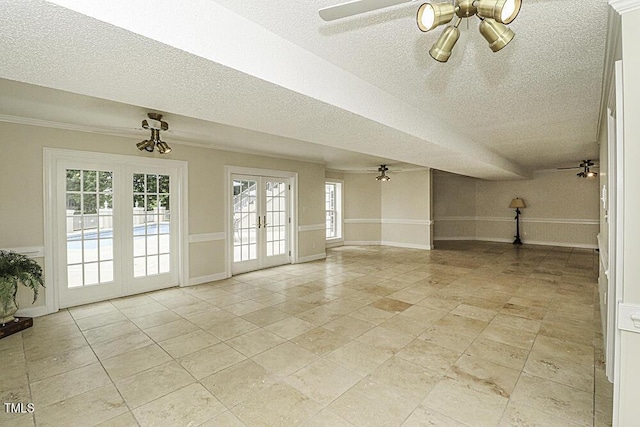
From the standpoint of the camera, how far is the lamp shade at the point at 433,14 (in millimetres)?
1268

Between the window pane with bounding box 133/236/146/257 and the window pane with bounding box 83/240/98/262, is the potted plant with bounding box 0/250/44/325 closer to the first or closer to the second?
the window pane with bounding box 83/240/98/262

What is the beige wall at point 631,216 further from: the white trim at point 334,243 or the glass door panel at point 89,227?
the white trim at point 334,243

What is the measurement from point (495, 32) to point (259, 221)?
5495 mm

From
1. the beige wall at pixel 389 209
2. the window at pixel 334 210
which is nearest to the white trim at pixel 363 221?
the beige wall at pixel 389 209

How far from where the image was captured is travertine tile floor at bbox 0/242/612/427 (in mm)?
2068

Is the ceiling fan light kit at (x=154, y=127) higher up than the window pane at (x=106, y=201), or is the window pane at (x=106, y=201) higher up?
the ceiling fan light kit at (x=154, y=127)

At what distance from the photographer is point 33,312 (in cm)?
382

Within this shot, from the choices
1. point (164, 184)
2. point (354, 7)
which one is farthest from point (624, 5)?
point (164, 184)

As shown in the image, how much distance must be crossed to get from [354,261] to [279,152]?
3.10 m

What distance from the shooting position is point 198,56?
1.58m

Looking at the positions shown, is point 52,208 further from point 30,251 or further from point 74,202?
point 30,251

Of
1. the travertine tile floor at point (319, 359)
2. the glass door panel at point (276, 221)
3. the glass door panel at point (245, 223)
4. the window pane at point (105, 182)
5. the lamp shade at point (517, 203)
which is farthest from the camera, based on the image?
the lamp shade at point (517, 203)

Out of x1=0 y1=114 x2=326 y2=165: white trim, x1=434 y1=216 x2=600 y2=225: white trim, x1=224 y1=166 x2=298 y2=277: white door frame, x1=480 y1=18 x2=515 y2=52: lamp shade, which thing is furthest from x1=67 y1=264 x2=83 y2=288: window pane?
x1=434 y1=216 x2=600 y2=225: white trim

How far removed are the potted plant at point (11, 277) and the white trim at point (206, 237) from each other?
207cm
